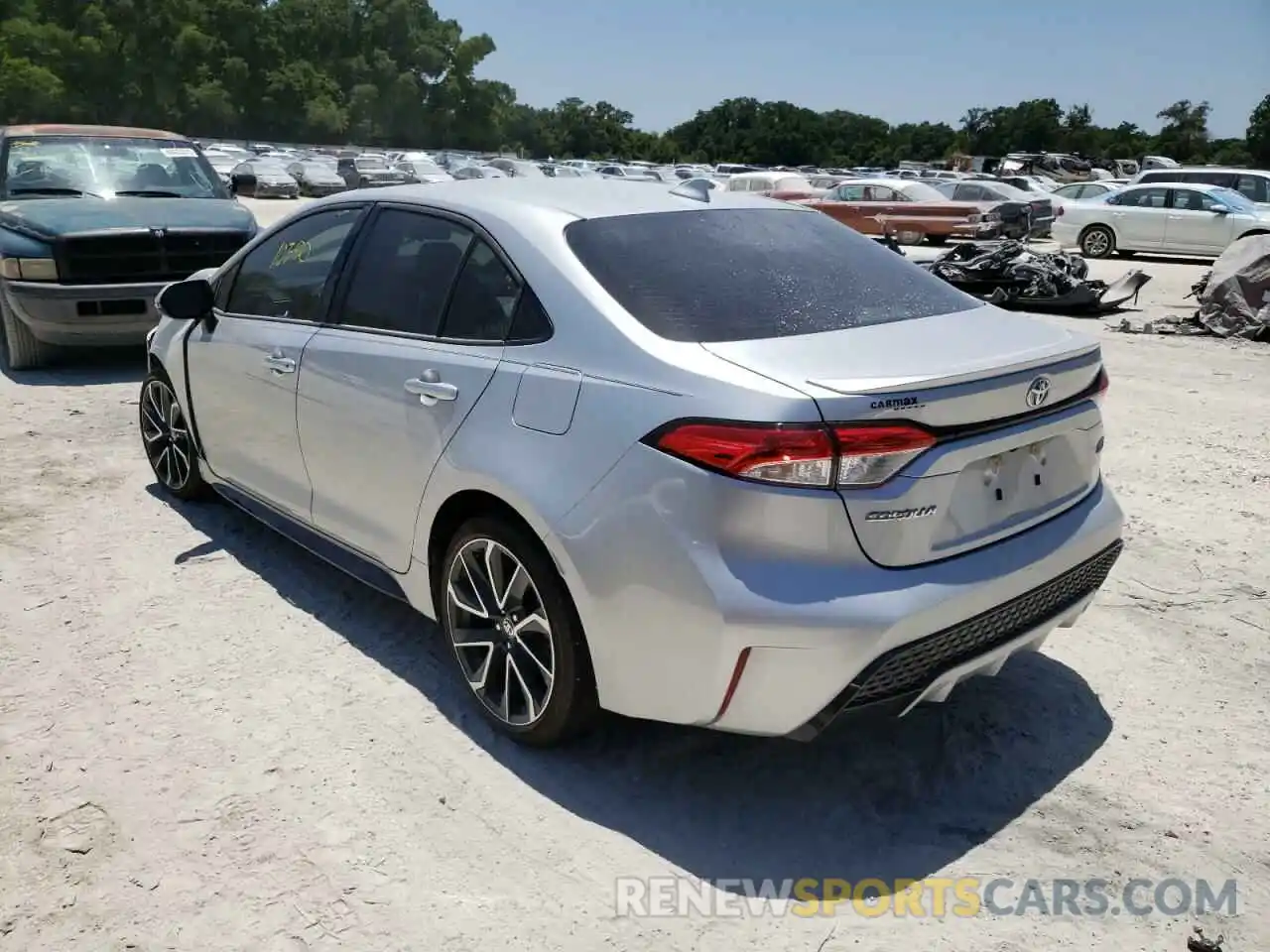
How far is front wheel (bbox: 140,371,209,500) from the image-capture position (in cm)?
526

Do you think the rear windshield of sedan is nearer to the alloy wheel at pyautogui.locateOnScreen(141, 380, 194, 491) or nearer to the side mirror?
the side mirror

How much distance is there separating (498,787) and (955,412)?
171 cm

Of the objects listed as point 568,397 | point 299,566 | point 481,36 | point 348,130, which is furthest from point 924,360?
point 481,36

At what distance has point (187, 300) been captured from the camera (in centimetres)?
469

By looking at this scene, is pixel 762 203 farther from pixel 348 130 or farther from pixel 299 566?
pixel 348 130

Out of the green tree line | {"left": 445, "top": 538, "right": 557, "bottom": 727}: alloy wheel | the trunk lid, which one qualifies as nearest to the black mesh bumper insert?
the trunk lid

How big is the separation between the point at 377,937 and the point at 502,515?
3.93 ft

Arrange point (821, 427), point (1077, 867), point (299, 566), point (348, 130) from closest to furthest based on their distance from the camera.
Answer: point (821, 427) < point (1077, 867) < point (299, 566) < point (348, 130)

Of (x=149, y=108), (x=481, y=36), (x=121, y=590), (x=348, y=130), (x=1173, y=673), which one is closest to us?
(x=1173, y=673)

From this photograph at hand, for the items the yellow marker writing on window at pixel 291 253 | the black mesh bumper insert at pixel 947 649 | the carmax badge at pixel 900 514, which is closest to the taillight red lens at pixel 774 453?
the carmax badge at pixel 900 514

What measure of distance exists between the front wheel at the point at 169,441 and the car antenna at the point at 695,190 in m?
2.77

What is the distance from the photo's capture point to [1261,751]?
3297 millimetres

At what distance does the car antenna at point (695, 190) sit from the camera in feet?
12.4

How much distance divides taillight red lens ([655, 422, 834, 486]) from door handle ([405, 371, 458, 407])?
3.45 feet
